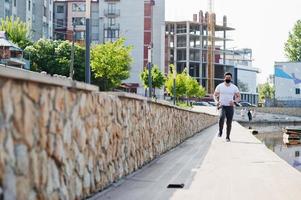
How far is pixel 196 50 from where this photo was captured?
400ft

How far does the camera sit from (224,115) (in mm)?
14469

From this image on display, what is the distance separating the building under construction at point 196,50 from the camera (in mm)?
119000

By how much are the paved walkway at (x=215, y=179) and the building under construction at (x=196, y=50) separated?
10652 cm

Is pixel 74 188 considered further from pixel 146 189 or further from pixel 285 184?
pixel 285 184

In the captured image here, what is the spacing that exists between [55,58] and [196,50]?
6085 centimetres

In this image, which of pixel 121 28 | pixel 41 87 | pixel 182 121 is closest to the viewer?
pixel 41 87

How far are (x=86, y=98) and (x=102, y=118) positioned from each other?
749mm

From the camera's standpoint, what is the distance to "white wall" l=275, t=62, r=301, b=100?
8831 centimetres

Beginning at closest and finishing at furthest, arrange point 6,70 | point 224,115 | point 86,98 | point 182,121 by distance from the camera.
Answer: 1. point 6,70
2. point 86,98
3. point 224,115
4. point 182,121

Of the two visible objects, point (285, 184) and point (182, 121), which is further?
point (182, 121)

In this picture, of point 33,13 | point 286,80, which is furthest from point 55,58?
point 286,80

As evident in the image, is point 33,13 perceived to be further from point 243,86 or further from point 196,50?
point 243,86

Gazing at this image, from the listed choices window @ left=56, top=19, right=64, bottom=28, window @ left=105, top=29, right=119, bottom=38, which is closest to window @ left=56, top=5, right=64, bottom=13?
window @ left=56, top=19, right=64, bottom=28

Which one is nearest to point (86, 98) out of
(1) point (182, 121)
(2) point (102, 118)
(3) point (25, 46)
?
(2) point (102, 118)
